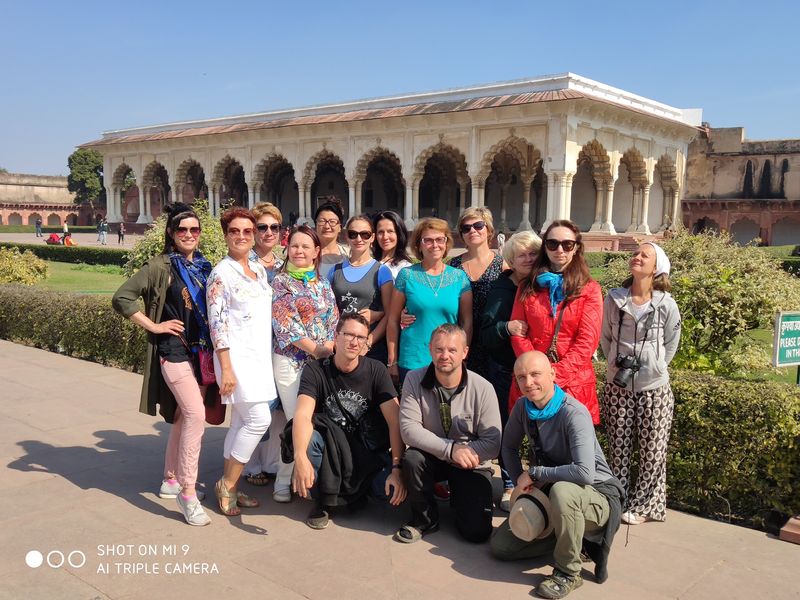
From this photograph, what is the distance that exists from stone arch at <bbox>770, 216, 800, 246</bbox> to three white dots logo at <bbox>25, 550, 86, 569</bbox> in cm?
2978

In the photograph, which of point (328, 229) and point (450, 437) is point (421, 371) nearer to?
point (450, 437)

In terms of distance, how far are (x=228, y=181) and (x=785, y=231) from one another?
969 inches

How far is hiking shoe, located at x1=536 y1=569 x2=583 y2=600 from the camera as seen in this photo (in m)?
2.57

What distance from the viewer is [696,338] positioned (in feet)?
17.9

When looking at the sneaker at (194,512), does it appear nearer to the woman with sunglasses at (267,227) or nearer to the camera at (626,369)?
the woman with sunglasses at (267,227)

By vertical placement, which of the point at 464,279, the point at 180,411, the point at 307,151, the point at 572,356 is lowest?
the point at 180,411

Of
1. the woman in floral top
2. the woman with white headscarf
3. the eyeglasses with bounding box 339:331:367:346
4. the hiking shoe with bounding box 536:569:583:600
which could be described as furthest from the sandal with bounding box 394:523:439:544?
the woman with white headscarf

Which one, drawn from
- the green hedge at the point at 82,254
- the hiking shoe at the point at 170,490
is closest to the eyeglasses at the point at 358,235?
the hiking shoe at the point at 170,490

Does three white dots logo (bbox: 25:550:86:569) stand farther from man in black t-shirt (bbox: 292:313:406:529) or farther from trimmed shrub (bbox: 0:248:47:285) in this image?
trimmed shrub (bbox: 0:248:47:285)

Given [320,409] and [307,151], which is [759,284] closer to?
[320,409]

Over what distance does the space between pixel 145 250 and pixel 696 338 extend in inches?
241

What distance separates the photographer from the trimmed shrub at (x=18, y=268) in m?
11.3

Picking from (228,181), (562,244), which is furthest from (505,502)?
(228,181)

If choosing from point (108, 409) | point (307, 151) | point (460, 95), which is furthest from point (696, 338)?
point (307, 151)
